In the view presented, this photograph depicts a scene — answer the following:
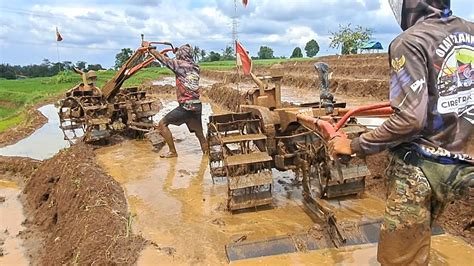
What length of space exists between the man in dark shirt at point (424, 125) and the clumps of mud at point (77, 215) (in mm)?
2742

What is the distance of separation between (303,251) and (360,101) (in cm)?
1219

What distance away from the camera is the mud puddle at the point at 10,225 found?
6.31 m

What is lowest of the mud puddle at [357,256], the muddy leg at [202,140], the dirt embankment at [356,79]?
the mud puddle at [357,256]

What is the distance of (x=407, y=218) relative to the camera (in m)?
2.50

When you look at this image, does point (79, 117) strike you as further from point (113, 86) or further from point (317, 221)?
point (317, 221)

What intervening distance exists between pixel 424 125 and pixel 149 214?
163 inches

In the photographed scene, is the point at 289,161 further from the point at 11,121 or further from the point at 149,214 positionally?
the point at 11,121

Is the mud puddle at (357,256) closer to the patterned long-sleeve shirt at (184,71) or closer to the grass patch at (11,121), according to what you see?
the patterned long-sleeve shirt at (184,71)

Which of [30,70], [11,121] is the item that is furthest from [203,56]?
[11,121]

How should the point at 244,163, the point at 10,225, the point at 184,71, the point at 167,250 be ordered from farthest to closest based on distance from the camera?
1. the point at 184,71
2. the point at 10,225
3. the point at 244,163
4. the point at 167,250

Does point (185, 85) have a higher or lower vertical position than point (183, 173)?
higher

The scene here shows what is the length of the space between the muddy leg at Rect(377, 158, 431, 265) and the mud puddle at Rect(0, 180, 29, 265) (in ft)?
17.5

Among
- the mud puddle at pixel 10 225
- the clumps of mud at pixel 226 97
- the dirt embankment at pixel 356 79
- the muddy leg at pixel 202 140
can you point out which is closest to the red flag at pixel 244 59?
the muddy leg at pixel 202 140

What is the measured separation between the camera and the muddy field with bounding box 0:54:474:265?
14.6 feet
